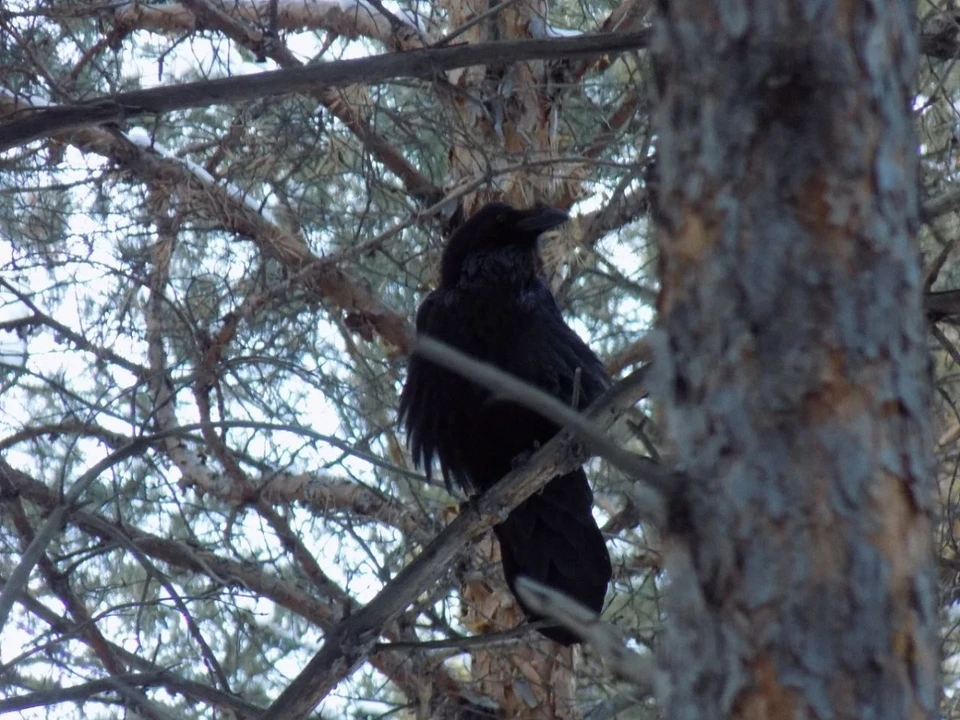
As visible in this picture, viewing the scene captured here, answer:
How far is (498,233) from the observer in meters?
4.88

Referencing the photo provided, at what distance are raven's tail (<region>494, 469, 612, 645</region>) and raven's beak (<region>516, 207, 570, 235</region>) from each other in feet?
3.13

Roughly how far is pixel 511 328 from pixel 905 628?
10.0 ft

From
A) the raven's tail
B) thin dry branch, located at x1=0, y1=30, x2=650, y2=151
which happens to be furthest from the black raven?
thin dry branch, located at x1=0, y1=30, x2=650, y2=151

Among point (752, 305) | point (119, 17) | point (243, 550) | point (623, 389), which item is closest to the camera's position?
point (752, 305)

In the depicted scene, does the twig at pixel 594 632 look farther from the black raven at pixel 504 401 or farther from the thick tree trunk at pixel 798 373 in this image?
the black raven at pixel 504 401

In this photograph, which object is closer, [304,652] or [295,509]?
[295,509]

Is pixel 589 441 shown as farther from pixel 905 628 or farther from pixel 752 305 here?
pixel 905 628

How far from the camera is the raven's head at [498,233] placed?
482cm

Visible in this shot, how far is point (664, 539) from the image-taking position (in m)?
1.77

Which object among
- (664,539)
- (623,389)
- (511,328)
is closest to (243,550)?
(511,328)

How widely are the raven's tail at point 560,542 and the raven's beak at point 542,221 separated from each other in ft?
3.13

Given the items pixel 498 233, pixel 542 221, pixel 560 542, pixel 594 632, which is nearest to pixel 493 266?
pixel 498 233

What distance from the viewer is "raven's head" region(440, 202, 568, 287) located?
4824 millimetres

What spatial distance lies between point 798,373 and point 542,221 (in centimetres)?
317
